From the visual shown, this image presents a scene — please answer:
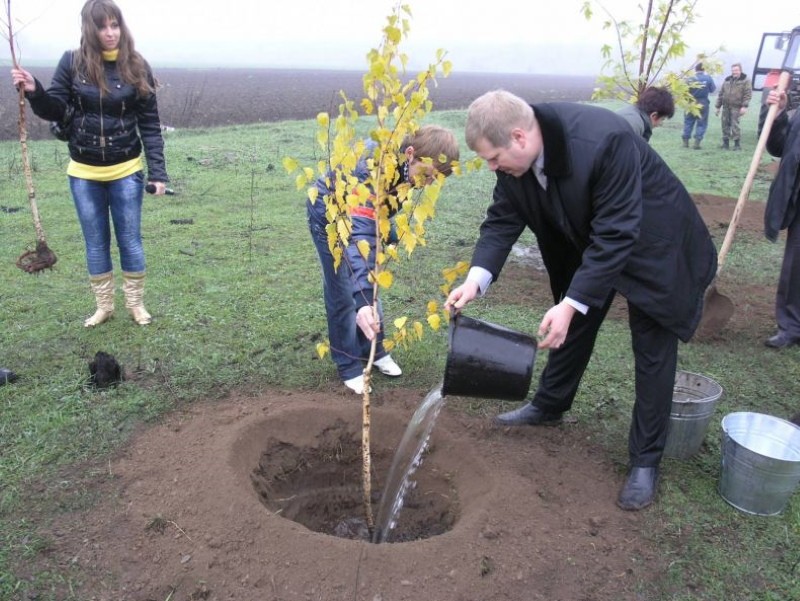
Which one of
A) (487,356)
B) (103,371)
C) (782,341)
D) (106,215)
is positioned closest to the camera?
(487,356)

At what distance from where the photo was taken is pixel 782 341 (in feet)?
15.3

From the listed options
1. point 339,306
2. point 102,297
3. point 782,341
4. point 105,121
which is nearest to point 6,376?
point 102,297

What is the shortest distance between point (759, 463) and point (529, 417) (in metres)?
1.14

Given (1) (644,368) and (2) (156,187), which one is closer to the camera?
(1) (644,368)

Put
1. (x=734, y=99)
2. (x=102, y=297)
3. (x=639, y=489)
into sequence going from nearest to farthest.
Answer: (x=639, y=489) → (x=102, y=297) → (x=734, y=99)

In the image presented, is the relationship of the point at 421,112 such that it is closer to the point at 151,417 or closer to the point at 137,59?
the point at 151,417

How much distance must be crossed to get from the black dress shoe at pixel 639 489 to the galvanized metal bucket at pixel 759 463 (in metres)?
0.33

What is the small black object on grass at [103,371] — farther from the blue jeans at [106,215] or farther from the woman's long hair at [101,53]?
the woman's long hair at [101,53]

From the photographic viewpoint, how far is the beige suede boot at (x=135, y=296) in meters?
4.53

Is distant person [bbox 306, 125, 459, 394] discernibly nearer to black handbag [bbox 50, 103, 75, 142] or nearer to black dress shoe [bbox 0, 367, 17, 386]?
black handbag [bbox 50, 103, 75, 142]

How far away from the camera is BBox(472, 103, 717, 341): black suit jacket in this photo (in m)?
2.46

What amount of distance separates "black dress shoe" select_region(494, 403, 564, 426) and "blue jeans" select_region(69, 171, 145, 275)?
262 cm

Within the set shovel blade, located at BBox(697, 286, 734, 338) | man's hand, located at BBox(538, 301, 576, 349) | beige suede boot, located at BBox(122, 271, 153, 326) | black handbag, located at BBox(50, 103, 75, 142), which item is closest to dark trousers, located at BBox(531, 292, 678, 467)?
man's hand, located at BBox(538, 301, 576, 349)

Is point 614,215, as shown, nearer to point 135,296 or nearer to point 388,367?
point 388,367
